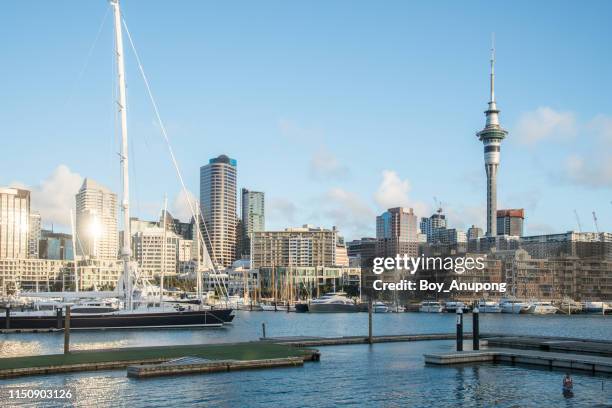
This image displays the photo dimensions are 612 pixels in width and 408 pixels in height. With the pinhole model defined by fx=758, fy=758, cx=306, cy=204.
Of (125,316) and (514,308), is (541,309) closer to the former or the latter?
(514,308)

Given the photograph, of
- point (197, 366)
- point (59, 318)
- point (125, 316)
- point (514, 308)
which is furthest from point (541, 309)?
point (197, 366)

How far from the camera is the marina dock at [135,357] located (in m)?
42.8

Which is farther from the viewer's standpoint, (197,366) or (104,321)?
(104,321)

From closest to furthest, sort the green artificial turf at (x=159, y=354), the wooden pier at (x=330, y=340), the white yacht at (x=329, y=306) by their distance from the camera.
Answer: the green artificial turf at (x=159, y=354) → the wooden pier at (x=330, y=340) → the white yacht at (x=329, y=306)

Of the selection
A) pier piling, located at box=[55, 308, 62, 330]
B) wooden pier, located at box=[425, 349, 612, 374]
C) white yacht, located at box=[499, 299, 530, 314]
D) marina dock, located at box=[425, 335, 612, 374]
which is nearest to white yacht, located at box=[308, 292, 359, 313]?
white yacht, located at box=[499, 299, 530, 314]

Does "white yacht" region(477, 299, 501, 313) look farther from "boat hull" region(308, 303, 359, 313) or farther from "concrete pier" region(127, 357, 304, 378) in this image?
"concrete pier" region(127, 357, 304, 378)

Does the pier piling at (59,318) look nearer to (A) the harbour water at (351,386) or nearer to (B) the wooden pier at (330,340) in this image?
(B) the wooden pier at (330,340)

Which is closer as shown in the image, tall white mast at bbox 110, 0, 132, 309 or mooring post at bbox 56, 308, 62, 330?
tall white mast at bbox 110, 0, 132, 309

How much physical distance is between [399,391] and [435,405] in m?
3.74

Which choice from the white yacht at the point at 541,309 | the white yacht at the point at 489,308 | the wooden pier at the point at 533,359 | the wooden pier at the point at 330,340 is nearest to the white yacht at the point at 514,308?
the white yacht at the point at 541,309

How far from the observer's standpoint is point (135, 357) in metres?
47.1

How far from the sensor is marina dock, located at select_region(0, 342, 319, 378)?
42.8m

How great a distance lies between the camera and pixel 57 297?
11119 cm

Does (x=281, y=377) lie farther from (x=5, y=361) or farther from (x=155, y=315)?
(x=155, y=315)
